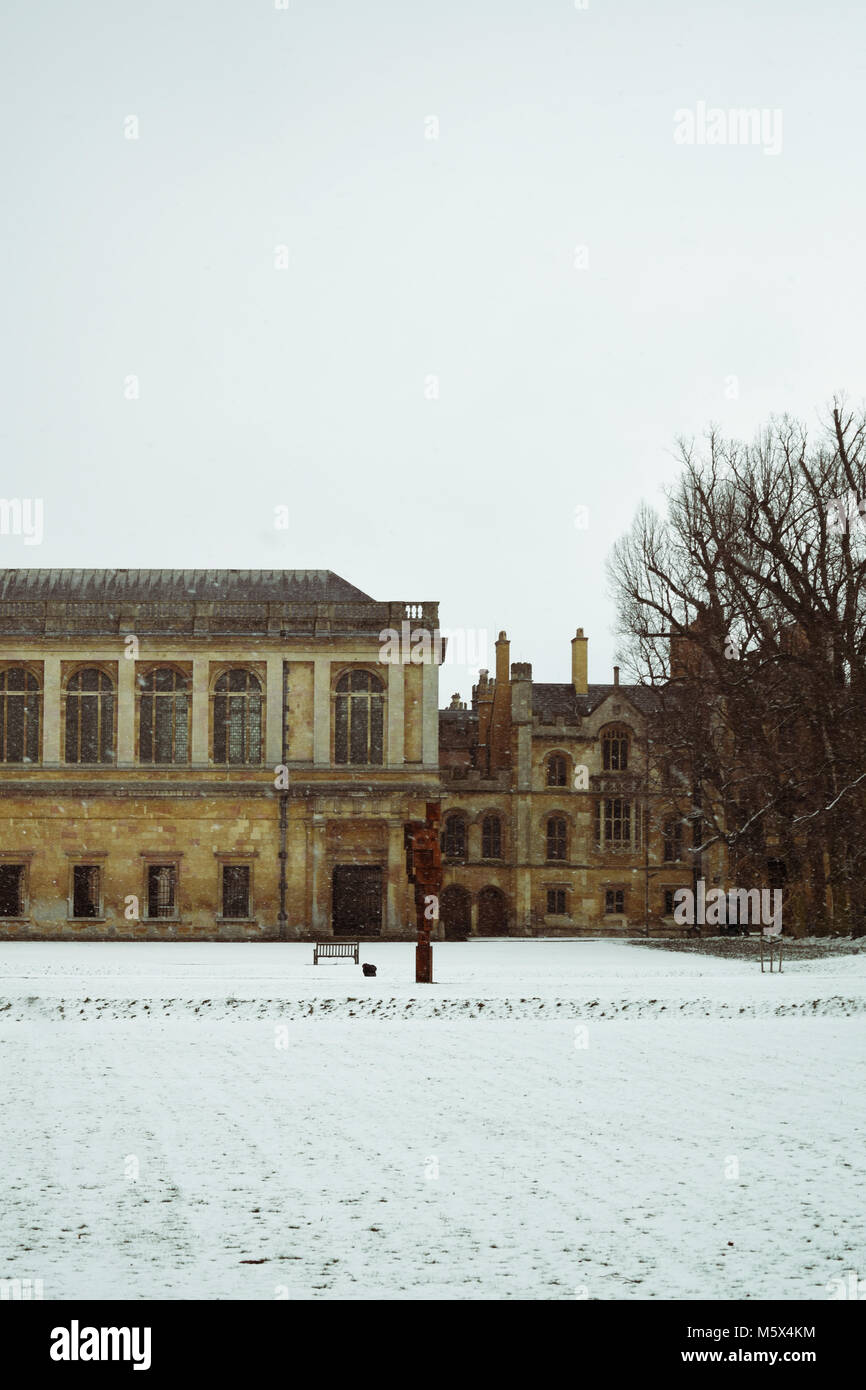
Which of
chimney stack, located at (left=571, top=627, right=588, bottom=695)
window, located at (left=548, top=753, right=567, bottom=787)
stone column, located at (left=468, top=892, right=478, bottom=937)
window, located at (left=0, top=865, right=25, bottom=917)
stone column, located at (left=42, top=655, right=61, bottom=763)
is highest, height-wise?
chimney stack, located at (left=571, top=627, right=588, bottom=695)

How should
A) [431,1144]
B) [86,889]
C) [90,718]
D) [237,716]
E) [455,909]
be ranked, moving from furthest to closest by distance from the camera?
[455,909] < [237,716] < [90,718] < [86,889] < [431,1144]

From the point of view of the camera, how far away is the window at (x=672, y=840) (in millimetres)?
63938

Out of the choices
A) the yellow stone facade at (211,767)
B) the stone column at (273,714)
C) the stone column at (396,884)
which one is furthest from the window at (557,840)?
the stone column at (273,714)

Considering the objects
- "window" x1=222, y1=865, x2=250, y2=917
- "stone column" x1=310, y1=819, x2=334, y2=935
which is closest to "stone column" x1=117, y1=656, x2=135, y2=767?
"window" x1=222, y1=865, x2=250, y2=917

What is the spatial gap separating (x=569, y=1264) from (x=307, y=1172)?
9.88ft

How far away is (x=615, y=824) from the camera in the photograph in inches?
2525

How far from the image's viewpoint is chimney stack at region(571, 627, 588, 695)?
67.9 m

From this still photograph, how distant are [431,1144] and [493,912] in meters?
51.6

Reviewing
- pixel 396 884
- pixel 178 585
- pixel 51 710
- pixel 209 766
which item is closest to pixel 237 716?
pixel 209 766

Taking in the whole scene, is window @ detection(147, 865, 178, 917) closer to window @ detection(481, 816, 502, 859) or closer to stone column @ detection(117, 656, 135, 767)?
stone column @ detection(117, 656, 135, 767)

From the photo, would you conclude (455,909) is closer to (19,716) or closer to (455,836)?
(455,836)

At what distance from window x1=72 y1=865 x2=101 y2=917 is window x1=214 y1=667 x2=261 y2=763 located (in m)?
5.48

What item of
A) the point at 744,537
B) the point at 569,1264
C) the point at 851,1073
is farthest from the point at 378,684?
the point at 569,1264

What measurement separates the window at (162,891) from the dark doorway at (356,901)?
5.15 metres
